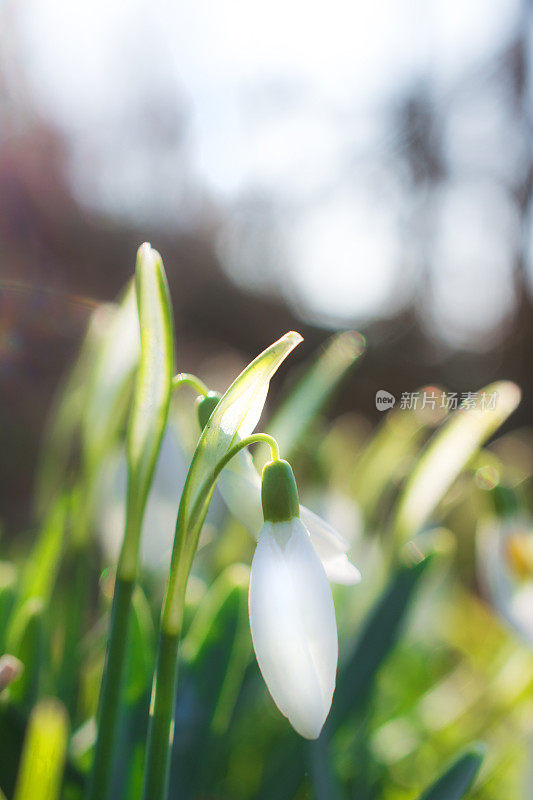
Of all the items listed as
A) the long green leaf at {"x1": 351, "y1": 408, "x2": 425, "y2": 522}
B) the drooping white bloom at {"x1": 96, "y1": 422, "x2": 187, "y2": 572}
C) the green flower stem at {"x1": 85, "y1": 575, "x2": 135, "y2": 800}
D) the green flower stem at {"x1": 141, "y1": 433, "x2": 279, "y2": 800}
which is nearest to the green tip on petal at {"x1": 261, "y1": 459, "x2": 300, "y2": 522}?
the green flower stem at {"x1": 141, "y1": 433, "x2": 279, "y2": 800}

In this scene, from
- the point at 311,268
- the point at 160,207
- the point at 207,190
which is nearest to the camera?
the point at 311,268

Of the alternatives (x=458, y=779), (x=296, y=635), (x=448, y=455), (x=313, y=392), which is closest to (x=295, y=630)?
(x=296, y=635)

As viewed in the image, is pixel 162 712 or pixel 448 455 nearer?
pixel 162 712

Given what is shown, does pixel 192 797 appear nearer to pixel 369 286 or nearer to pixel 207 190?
pixel 369 286

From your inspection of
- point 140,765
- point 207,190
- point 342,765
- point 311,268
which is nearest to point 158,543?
point 140,765

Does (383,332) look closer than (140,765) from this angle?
No

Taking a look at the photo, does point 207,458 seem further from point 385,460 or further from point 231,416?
point 385,460

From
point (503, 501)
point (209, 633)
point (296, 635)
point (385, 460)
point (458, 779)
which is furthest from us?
point (385, 460)

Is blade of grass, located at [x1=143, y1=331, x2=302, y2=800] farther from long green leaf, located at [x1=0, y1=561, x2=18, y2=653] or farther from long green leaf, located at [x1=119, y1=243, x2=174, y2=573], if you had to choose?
long green leaf, located at [x1=0, y1=561, x2=18, y2=653]
